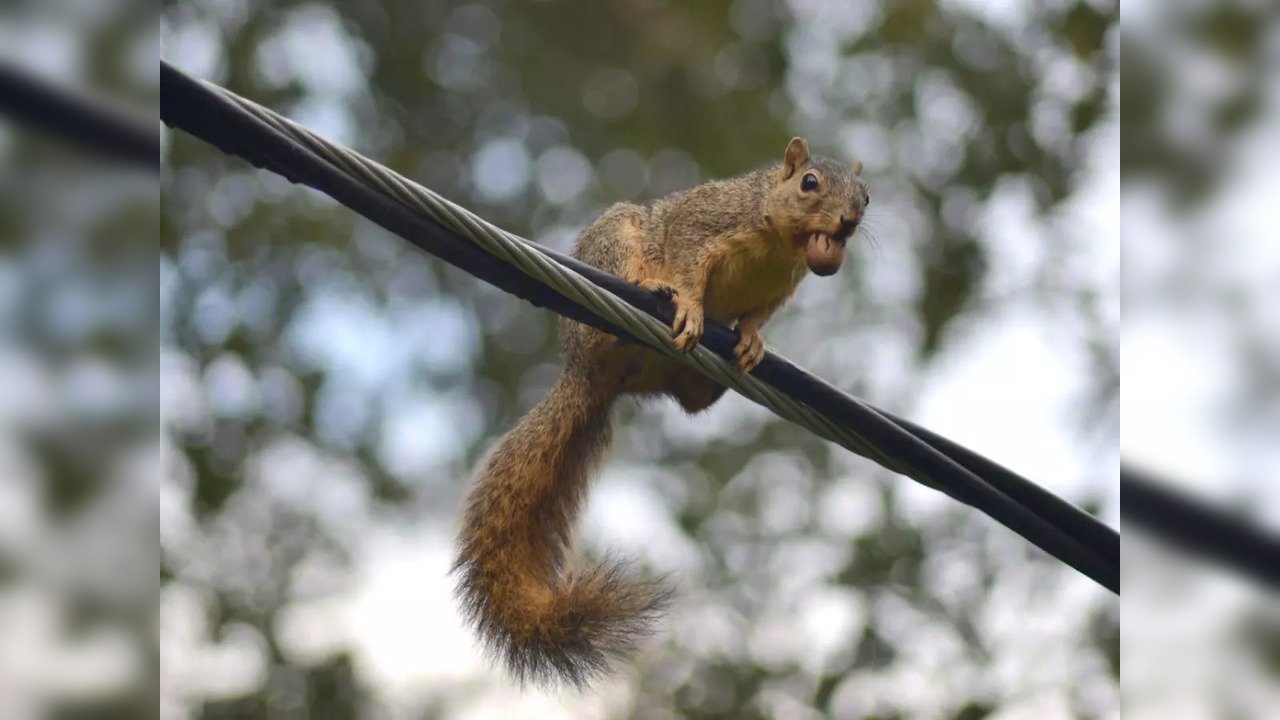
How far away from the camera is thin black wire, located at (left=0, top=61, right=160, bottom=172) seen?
1.55 feet

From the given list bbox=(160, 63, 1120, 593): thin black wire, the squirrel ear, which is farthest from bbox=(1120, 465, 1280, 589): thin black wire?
the squirrel ear

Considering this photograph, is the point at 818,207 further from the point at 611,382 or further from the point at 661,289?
the point at 611,382

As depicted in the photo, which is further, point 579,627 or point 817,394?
point 579,627

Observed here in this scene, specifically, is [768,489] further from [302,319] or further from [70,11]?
[70,11]

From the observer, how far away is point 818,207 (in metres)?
2.30

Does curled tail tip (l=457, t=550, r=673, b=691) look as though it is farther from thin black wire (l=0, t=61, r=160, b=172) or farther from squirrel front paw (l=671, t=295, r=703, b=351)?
thin black wire (l=0, t=61, r=160, b=172)

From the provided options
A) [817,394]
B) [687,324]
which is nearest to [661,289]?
[687,324]

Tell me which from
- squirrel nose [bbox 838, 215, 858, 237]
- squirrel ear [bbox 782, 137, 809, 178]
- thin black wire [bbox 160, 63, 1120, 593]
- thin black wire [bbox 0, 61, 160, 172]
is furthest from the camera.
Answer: squirrel ear [bbox 782, 137, 809, 178]

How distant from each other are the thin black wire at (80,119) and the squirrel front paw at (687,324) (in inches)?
60.1

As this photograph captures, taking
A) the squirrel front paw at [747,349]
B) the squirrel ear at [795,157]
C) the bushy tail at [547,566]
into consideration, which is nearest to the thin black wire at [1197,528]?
the squirrel front paw at [747,349]

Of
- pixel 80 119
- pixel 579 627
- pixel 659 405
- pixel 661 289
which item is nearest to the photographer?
pixel 80 119

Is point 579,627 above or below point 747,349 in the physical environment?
below

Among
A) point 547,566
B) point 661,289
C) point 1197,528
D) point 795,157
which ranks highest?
point 795,157

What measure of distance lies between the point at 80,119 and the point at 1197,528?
58cm
